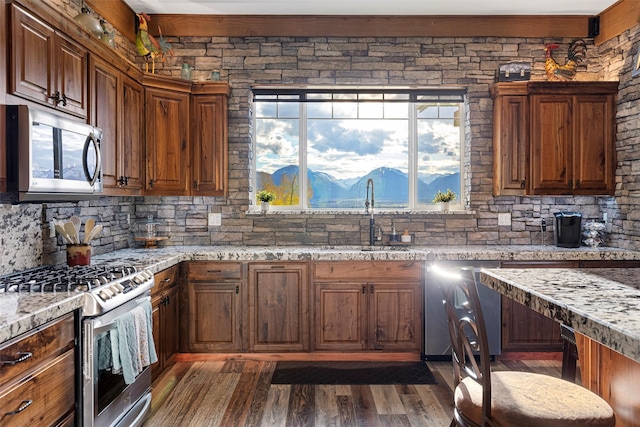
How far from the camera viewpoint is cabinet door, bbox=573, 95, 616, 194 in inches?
158

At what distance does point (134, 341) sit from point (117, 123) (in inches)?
66.5

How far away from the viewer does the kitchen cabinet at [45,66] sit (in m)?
2.13

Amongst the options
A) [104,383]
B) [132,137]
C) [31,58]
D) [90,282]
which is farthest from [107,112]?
[104,383]

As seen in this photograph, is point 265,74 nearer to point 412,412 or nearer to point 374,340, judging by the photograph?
point 374,340

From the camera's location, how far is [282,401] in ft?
9.86

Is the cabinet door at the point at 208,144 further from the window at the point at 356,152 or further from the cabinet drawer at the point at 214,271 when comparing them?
the cabinet drawer at the point at 214,271

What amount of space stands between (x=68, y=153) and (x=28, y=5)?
28.9 inches

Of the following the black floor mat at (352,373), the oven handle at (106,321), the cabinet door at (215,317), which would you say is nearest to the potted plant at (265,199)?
the cabinet door at (215,317)

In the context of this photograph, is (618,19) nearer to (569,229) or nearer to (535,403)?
(569,229)

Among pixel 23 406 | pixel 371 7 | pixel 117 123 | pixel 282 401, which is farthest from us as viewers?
pixel 371 7

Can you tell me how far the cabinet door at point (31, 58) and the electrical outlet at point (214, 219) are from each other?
1.97 meters

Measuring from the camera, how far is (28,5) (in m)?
2.20

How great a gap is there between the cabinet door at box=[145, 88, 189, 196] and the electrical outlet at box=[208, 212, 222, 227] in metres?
0.38

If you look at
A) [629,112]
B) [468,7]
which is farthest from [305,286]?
[629,112]
